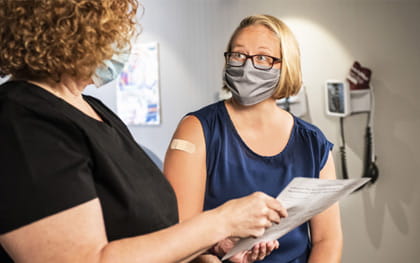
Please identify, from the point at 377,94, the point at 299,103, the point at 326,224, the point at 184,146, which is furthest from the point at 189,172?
the point at 377,94

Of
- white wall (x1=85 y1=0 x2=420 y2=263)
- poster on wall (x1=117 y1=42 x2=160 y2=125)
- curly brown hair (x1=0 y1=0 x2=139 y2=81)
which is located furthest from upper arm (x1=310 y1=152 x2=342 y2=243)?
poster on wall (x1=117 y1=42 x2=160 y2=125)

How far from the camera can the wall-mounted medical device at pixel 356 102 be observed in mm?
2402

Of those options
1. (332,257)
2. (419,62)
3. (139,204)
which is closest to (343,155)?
(419,62)

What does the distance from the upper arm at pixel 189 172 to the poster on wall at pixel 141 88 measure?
1660 mm

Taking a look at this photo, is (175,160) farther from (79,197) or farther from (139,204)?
(79,197)

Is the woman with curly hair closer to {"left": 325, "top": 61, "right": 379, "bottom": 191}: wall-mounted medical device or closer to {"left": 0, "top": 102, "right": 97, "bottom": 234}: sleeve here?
{"left": 0, "top": 102, "right": 97, "bottom": 234}: sleeve

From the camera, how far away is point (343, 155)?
97.4 inches

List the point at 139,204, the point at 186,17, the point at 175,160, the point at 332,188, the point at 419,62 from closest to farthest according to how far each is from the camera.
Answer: the point at 139,204
the point at 332,188
the point at 175,160
the point at 419,62
the point at 186,17

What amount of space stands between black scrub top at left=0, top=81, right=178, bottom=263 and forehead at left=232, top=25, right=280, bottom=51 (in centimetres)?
71

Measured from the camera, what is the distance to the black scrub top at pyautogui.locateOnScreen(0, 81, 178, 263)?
65 cm

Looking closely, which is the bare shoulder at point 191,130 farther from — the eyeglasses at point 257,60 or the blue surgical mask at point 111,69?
the blue surgical mask at point 111,69

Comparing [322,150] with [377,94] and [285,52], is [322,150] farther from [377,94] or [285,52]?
[377,94]

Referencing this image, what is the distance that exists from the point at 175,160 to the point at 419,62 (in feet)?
5.11

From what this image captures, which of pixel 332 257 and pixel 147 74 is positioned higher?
pixel 147 74
